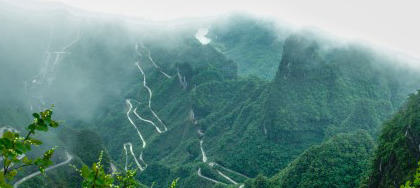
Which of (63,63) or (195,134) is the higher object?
(63,63)

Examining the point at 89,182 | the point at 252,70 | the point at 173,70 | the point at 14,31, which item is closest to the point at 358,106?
the point at 173,70

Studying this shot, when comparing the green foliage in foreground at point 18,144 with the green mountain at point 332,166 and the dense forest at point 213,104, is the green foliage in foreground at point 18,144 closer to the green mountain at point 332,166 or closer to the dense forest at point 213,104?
the dense forest at point 213,104

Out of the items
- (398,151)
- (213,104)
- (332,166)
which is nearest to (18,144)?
(398,151)

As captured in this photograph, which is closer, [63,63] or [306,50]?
[306,50]

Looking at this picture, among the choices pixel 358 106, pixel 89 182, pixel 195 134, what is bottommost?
pixel 195 134

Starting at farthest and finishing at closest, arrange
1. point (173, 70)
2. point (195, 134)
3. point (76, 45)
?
point (76, 45)
point (173, 70)
point (195, 134)

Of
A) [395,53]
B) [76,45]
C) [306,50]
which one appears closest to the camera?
[306,50]

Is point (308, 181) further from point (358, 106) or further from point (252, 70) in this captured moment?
point (252, 70)

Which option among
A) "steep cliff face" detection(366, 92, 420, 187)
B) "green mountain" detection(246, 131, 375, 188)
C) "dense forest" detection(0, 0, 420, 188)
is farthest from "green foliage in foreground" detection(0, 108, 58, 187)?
"green mountain" detection(246, 131, 375, 188)

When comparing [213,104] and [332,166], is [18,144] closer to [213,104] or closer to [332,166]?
[332,166]
